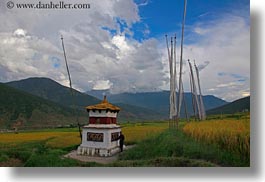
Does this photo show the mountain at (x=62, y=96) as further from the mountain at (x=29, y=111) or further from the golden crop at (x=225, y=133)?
the golden crop at (x=225, y=133)

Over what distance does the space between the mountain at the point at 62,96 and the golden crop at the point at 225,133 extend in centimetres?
49

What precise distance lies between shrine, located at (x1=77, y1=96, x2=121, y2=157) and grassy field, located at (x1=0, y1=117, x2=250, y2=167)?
0.13 metres

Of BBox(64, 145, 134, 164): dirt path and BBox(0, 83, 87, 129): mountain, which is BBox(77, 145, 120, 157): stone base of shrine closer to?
BBox(64, 145, 134, 164): dirt path

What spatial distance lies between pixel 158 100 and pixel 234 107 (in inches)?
39.1

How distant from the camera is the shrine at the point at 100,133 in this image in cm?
405

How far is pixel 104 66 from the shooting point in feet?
14.0

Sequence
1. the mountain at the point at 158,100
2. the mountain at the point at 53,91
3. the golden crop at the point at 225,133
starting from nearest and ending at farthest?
the golden crop at the point at 225,133
the mountain at the point at 53,91
the mountain at the point at 158,100

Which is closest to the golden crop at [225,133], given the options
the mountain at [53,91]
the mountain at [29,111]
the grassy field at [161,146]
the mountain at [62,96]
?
the grassy field at [161,146]

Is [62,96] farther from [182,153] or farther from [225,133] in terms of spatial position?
[225,133]

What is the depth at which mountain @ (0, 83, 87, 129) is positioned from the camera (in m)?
4.14

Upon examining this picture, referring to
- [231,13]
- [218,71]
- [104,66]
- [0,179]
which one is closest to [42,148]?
[0,179]

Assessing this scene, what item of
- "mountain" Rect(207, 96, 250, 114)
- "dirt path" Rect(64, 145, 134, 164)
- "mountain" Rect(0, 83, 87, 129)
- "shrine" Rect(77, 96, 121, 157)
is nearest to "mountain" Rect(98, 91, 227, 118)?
"mountain" Rect(207, 96, 250, 114)

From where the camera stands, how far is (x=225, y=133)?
4.09m

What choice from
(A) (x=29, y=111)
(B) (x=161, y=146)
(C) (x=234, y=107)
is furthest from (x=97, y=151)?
(C) (x=234, y=107)
